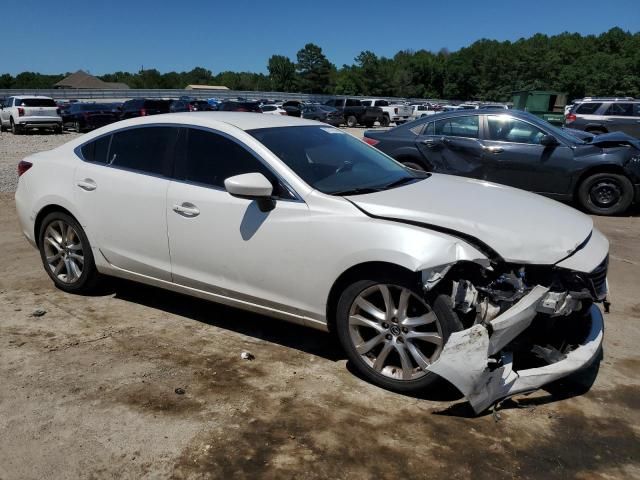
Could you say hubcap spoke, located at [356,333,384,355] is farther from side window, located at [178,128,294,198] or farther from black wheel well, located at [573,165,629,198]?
black wheel well, located at [573,165,629,198]

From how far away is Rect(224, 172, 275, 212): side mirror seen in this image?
3.45 metres

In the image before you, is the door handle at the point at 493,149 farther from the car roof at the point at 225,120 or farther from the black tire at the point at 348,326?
the black tire at the point at 348,326

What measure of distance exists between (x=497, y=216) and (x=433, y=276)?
683 millimetres

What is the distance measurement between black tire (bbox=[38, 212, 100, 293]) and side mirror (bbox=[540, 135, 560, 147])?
642cm

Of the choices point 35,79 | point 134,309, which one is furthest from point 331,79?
point 134,309

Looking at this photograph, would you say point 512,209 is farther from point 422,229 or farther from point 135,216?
point 135,216

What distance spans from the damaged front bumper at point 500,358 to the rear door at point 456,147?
18.5ft

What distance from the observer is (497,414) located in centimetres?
310

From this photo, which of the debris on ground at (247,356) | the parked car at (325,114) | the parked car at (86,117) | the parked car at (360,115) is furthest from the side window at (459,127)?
the parked car at (360,115)

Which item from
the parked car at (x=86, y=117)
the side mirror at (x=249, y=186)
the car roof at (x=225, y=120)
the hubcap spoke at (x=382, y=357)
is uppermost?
the car roof at (x=225, y=120)

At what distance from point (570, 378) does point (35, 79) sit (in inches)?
5428

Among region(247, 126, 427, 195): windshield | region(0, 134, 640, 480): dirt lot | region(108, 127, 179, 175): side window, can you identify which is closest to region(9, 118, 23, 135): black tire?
region(108, 127, 179, 175): side window

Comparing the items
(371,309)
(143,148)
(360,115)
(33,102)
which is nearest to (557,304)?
(371,309)

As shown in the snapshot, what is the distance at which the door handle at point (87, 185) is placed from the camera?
4439mm
